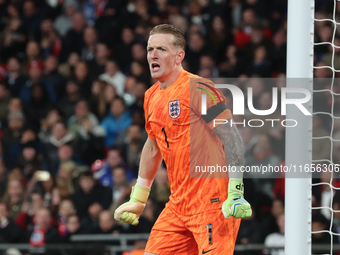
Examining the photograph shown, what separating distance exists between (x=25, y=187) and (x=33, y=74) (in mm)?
2223

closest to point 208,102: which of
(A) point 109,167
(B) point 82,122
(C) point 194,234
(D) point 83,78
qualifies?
(C) point 194,234

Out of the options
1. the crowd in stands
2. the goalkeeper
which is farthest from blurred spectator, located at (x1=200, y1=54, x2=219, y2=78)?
the goalkeeper

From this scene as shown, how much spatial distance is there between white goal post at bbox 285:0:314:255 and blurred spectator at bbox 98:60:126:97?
5.26 metres

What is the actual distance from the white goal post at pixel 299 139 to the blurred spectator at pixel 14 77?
6446 mm

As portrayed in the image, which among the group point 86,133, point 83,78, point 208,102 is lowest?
point 208,102

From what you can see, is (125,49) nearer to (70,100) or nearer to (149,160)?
(70,100)

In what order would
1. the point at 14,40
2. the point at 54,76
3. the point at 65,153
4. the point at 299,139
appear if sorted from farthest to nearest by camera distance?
1. the point at 14,40
2. the point at 54,76
3. the point at 65,153
4. the point at 299,139

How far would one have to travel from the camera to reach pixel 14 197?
7.95 m

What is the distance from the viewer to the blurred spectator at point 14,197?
7883 millimetres

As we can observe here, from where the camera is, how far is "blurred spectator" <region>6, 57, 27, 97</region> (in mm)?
9383

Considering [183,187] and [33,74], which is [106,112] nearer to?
[33,74]

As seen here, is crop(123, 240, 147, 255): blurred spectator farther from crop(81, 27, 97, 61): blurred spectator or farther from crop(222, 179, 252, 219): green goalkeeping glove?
crop(81, 27, 97, 61): blurred spectator

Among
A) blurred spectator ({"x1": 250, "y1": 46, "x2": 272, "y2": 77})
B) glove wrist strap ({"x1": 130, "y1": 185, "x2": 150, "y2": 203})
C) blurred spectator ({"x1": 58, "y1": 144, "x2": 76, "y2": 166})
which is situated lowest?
glove wrist strap ({"x1": 130, "y1": 185, "x2": 150, "y2": 203})

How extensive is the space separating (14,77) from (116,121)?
7.66 feet
